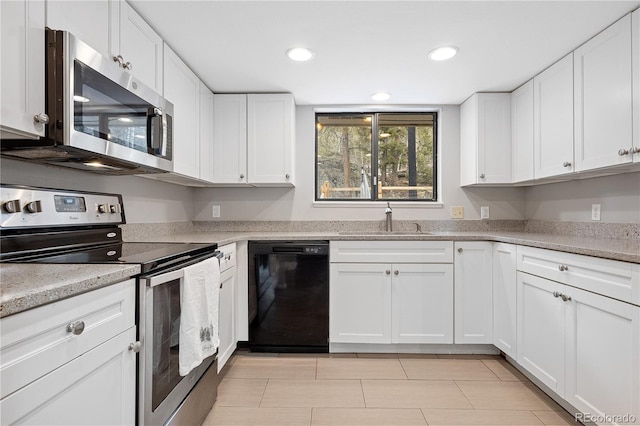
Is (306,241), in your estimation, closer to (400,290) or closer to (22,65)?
(400,290)

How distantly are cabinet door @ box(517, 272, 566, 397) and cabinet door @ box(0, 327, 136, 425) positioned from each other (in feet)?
6.60

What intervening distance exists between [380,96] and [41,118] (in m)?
2.33

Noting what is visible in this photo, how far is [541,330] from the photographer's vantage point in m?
1.84

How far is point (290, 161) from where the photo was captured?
2.70 metres

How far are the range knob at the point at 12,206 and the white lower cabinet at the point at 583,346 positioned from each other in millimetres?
2451

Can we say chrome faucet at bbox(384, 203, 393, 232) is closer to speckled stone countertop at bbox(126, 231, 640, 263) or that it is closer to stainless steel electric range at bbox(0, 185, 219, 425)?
speckled stone countertop at bbox(126, 231, 640, 263)

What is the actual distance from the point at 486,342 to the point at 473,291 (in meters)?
0.39

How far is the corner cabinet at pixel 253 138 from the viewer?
105 inches

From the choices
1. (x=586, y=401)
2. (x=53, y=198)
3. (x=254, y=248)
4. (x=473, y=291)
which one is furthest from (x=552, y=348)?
→ (x=53, y=198)

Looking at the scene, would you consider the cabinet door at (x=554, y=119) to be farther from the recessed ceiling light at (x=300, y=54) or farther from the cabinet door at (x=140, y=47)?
the cabinet door at (x=140, y=47)

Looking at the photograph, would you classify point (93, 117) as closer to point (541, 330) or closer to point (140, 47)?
point (140, 47)

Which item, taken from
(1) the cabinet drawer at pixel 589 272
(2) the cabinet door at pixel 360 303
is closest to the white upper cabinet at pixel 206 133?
(2) the cabinet door at pixel 360 303

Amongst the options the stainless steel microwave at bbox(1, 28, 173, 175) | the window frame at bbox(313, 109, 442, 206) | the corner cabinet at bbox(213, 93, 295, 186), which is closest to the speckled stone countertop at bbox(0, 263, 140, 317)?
the stainless steel microwave at bbox(1, 28, 173, 175)

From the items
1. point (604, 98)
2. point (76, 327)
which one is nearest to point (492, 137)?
point (604, 98)
